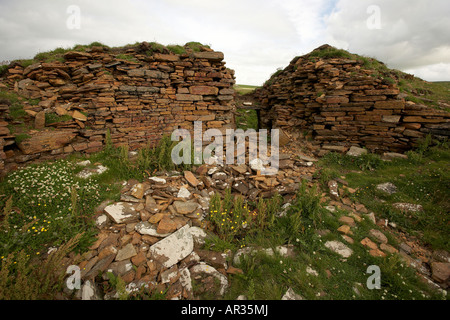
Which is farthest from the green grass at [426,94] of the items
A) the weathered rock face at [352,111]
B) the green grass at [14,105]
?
the green grass at [14,105]

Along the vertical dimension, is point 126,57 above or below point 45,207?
above

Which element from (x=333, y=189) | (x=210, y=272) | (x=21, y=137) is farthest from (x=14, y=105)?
(x=333, y=189)

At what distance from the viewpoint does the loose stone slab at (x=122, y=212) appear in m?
3.99

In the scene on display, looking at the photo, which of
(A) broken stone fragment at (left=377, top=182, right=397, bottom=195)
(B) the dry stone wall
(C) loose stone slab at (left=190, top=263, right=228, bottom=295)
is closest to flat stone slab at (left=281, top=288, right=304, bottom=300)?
(C) loose stone slab at (left=190, top=263, right=228, bottom=295)

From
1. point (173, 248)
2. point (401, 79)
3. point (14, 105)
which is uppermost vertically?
point (401, 79)

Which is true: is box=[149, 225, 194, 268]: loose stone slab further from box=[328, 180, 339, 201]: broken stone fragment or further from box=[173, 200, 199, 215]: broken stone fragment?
box=[328, 180, 339, 201]: broken stone fragment

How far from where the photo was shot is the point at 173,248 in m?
3.59

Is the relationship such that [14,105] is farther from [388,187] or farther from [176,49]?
[388,187]

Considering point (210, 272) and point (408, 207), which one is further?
point (408, 207)

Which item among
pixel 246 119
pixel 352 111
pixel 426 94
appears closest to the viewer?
pixel 352 111

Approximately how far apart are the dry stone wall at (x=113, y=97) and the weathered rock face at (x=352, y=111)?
14.5ft

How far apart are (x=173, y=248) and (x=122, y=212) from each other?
1.54 m

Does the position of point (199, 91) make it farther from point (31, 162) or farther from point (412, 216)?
point (412, 216)
